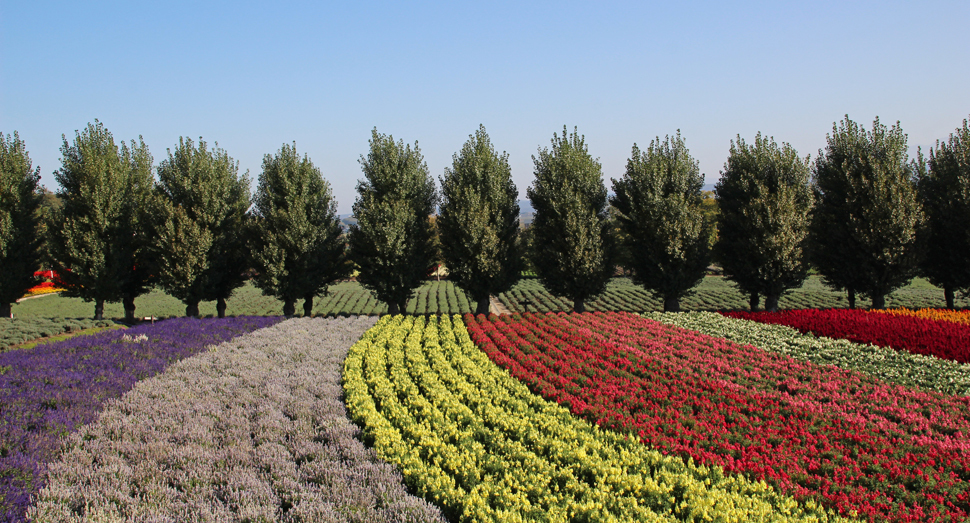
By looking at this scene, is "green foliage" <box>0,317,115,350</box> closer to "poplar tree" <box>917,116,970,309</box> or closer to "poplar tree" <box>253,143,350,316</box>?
"poplar tree" <box>253,143,350,316</box>

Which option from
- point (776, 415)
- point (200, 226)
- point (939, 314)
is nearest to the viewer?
point (776, 415)

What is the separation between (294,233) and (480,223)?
9598 millimetres

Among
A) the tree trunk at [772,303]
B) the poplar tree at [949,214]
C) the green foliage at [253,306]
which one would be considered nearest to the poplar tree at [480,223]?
the green foliage at [253,306]

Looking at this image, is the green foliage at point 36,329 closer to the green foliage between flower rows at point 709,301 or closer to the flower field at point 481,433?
the flower field at point 481,433

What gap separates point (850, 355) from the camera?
14.3 metres

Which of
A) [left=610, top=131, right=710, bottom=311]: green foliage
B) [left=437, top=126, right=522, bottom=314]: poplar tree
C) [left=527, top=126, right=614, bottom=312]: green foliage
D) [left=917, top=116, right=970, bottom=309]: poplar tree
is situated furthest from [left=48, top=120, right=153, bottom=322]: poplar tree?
[left=917, top=116, right=970, bottom=309]: poplar tree

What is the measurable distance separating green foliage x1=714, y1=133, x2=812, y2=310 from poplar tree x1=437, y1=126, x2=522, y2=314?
1134cm

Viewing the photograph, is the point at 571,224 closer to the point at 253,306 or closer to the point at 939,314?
the point at 939,314

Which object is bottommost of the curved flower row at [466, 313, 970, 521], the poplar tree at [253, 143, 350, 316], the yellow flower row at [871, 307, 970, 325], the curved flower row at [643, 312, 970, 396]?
the curved flower row at [466, 313, 970, 521]

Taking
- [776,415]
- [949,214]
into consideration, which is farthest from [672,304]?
[776,415]

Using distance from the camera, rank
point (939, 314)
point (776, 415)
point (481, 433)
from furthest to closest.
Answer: point (939, 314) → point (776, 415) → point (481, 433)

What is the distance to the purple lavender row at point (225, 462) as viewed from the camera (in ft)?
20.6

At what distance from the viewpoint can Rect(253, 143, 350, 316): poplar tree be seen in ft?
83.6

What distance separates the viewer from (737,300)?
115 feet
